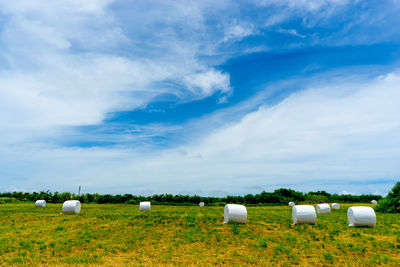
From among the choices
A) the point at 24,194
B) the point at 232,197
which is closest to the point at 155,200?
the point at 232,197

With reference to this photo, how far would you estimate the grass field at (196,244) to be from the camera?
55.6 ft

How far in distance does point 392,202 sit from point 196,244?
132 feet

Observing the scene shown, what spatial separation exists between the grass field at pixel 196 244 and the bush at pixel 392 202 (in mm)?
23432

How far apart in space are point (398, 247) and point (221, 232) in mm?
12445

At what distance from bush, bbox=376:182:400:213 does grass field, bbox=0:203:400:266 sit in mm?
23432

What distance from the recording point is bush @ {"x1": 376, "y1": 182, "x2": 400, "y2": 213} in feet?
145

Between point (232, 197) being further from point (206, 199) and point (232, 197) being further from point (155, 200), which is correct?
point (155, 200)

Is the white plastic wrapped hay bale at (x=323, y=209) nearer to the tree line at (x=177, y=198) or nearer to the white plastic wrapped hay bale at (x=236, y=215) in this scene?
the white plastic wrapped hay bale at (x=236, y=215)

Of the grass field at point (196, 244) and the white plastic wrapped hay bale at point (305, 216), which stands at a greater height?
the white plastic wrapped hay bale at point (305, 216)

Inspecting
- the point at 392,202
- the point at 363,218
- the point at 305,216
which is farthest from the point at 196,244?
the point at 392,202

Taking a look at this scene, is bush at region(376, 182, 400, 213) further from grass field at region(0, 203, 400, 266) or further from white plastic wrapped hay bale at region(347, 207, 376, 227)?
white plastic wrapped hay bale at region(347, 207, 376, 227)

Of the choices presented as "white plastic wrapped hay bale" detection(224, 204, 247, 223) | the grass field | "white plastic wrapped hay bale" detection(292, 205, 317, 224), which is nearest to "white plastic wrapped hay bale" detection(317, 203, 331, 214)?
the grass field

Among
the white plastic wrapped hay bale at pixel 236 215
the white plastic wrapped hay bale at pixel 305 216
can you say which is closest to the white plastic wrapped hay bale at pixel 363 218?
the white plastic wrapped hay bale at pixel 305 216

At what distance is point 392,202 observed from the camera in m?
44.8
